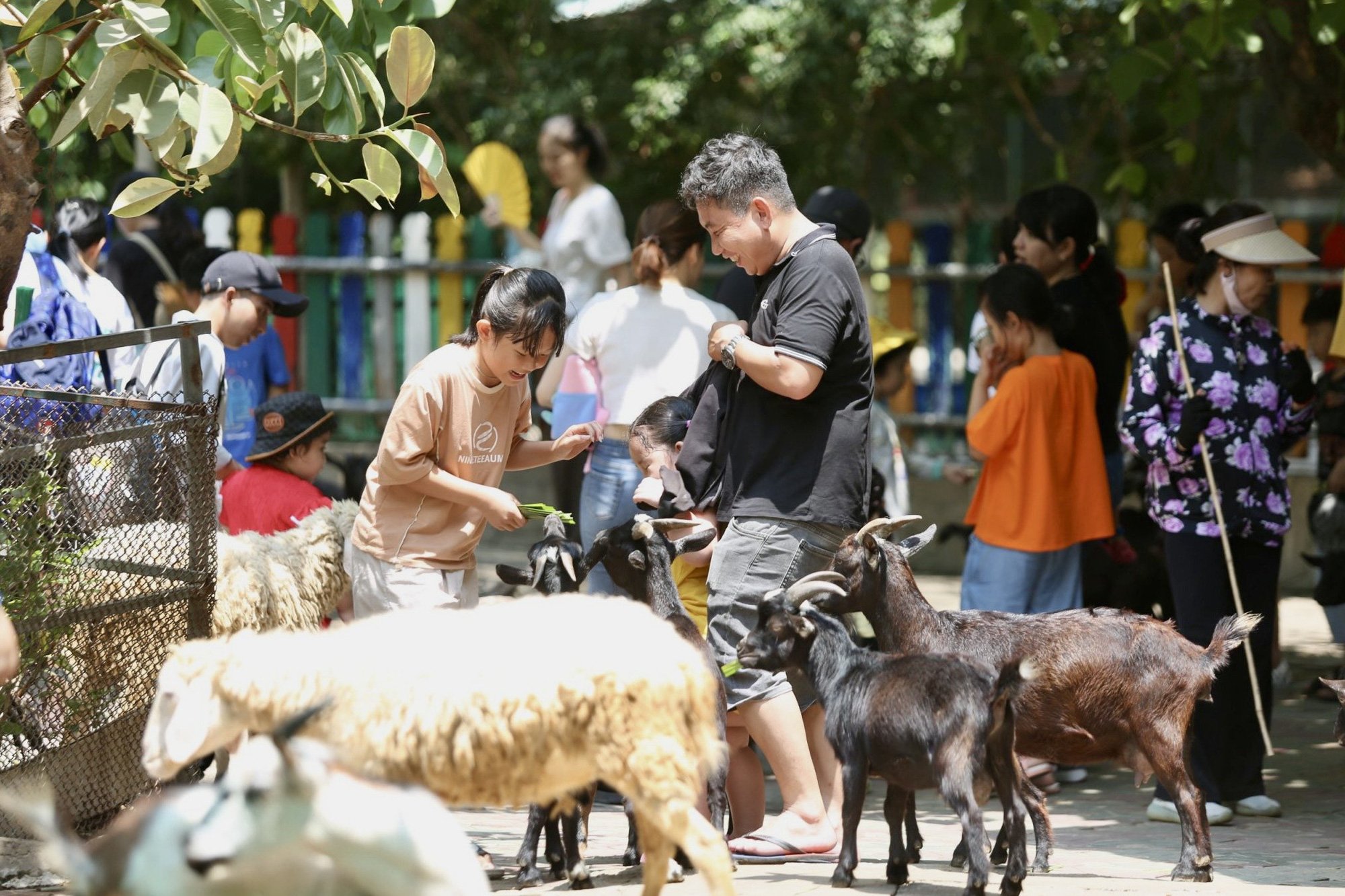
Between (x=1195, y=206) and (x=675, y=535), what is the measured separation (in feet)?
14.7

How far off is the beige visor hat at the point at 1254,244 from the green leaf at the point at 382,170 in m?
3.32

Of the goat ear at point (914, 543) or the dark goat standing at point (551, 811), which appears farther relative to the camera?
Answer: the goat ear at point (914, 543)

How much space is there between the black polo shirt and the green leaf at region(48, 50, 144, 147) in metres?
2.04

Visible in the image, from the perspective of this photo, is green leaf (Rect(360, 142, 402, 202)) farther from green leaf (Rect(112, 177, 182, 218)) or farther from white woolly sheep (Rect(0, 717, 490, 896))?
white woolly sheep (Rect(0, 717, 490, 896))

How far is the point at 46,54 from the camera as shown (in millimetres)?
4586

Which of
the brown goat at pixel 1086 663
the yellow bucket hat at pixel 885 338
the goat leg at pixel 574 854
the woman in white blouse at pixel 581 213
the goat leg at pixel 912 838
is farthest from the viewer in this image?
the woman in white blouse at pixel 581 213

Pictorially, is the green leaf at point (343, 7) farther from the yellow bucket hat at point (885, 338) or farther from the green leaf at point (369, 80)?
the yellow bucket hat at point (885, 338)

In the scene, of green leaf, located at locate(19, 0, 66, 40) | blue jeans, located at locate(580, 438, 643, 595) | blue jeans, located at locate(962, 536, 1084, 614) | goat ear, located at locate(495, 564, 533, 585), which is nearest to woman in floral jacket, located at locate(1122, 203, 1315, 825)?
blue jeans, located at locate(962, 536, 1084, 614)

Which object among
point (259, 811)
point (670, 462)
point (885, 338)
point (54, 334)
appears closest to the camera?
point (259, 811)

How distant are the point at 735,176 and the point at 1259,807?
3332mm

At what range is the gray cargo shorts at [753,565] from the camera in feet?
16.4

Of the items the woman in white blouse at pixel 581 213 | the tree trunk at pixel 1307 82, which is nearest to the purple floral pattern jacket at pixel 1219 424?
the tree trunk at pixel 1307 82

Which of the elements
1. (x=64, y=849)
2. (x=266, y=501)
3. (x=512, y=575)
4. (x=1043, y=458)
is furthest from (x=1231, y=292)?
(x=64, y=849)

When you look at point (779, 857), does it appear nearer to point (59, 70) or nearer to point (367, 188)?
point (367, 188)
